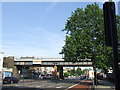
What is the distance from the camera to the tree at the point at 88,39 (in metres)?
31.7

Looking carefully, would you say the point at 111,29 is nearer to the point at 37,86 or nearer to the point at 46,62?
the point at 37,86

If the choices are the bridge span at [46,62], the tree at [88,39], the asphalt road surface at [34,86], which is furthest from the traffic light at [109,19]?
the bridge span at [46,62]

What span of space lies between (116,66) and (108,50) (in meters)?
28.7

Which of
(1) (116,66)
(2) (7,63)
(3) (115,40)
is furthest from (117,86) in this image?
A: (2) (7,63)

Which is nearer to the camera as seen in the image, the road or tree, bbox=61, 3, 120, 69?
the road

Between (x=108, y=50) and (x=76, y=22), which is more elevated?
(x=76, y=22)

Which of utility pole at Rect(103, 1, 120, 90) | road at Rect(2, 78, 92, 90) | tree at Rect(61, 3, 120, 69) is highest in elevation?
tree at Rect(61, 3, 120, 69)

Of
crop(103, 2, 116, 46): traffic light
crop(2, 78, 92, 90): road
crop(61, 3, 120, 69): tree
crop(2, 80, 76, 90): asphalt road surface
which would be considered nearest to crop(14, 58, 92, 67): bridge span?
crop(2, 78, 92, 90): road

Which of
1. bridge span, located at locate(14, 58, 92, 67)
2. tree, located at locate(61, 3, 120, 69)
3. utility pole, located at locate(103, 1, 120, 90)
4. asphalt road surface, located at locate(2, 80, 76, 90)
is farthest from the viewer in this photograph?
bridge span, located at locate(14, 58, 92, 67)

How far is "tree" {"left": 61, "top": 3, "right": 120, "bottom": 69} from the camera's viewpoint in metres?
31.7

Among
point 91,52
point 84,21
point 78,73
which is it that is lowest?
point 78,73

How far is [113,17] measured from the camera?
11.6 ft

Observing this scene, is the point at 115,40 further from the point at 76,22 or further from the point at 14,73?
the point at 14,73

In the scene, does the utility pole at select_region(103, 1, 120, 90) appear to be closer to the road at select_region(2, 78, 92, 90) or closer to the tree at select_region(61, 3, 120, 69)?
the road at select_region(2, 78, 92, 90)
